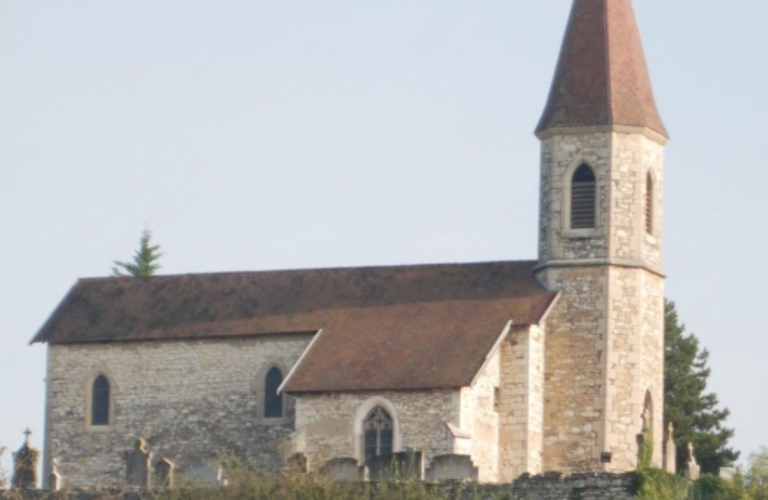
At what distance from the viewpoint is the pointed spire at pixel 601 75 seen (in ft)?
206

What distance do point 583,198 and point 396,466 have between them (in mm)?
13855

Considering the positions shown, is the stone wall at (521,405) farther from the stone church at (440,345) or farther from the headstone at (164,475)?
the headstone at (164,475)

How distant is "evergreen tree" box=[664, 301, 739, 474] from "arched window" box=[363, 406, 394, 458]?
1112 centimetres

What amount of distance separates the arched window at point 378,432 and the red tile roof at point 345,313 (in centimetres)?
64

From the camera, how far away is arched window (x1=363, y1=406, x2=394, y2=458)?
2350 inches

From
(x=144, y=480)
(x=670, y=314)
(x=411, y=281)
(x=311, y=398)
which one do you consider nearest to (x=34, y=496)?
(x=144, y=480)

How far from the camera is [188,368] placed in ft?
209

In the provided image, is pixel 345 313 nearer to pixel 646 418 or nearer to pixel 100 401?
pixel 100 401

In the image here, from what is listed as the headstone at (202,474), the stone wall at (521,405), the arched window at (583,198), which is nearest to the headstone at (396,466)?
the headstone at (202,474)

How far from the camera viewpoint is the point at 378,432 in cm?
5984

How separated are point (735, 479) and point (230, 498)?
29.9 feet

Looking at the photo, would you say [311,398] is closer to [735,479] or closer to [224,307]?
[224,307]

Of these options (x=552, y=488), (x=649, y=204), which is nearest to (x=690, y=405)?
(x=649, y=204)

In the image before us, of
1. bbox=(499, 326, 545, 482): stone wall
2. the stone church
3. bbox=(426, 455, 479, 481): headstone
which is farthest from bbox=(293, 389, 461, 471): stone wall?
bbox=(426, 455, 479, 481): headstone
